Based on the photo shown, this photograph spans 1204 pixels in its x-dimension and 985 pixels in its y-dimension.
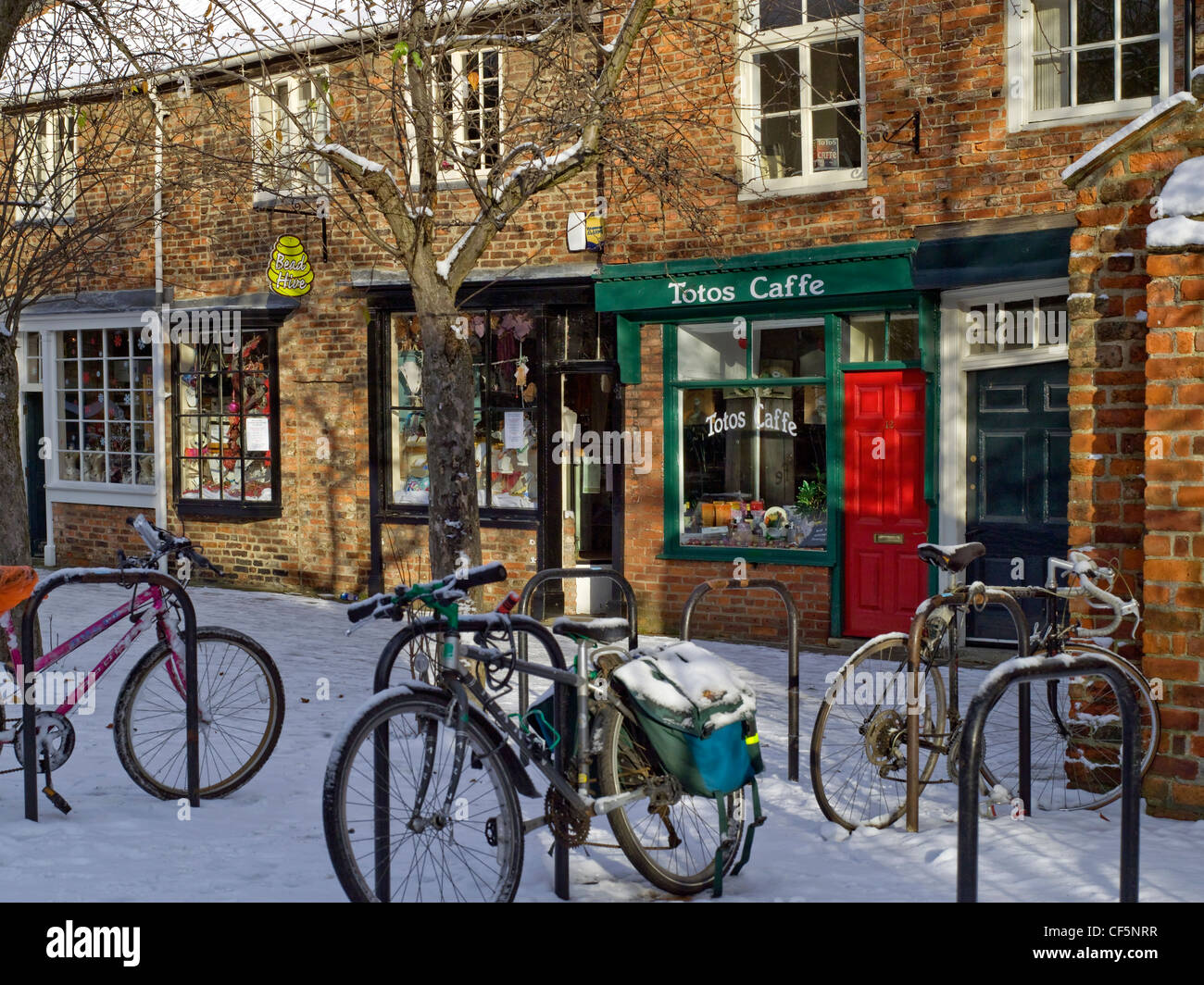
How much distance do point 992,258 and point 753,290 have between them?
1999 millimetres

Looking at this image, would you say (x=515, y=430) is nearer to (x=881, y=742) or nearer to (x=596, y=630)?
(x=881, y=742)

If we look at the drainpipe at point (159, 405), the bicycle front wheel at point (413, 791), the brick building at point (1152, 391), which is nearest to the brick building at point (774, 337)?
the drainpipe at point (159, 405)

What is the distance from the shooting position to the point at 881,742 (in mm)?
5750

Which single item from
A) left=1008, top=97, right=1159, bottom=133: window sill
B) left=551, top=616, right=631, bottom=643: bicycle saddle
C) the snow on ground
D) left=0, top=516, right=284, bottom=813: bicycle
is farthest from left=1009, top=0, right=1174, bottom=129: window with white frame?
left=0, top=516, right=284, bottom=813: bicycle

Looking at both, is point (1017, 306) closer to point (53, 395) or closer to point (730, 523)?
point (730, 523)

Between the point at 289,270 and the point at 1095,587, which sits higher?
the point at 289,270

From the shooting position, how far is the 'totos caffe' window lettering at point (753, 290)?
10.8 meters

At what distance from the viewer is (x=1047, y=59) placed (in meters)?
9.91

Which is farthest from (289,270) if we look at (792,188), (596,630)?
(596,630)

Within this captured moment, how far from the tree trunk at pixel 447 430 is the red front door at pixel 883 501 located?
153 inches

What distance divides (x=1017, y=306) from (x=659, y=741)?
665 centimetres

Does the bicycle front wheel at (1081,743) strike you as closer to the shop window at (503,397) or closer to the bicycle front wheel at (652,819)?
the bicycle front wheel at (652,819)

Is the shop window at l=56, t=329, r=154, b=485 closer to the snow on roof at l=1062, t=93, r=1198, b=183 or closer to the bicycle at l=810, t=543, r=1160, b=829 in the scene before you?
the bicycle at l=810, t=543, r=1160, b=829
